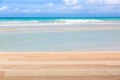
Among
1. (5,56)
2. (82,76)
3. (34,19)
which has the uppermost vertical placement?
(34,19)

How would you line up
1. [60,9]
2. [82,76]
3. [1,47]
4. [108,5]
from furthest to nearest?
[60,9] < [108,5] < [1,47] < [82,76]

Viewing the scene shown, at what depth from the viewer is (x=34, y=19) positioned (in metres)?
10.5

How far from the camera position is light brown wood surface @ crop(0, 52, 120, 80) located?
1646 mm

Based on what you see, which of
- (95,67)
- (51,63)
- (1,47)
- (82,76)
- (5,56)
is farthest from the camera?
(1,47)

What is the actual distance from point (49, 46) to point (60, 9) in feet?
26.9

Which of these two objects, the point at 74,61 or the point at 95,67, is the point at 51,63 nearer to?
the point at 74,61

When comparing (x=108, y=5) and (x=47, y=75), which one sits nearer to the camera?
(x=47, y=75)

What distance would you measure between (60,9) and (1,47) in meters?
8.30

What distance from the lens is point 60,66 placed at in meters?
1.92

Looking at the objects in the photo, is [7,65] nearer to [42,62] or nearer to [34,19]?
[42,62]

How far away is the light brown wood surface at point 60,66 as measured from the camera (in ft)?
5.40

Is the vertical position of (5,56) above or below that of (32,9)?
below

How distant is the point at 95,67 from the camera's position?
6.18ft

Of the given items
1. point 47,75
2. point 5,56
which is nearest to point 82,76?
point 47,75
